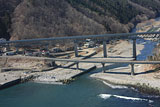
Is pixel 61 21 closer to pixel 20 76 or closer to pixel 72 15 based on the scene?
pixel 72 15

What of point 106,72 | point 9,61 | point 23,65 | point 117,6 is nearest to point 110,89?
point 106,72

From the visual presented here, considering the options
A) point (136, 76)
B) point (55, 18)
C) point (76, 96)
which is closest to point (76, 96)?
point (76, 96)

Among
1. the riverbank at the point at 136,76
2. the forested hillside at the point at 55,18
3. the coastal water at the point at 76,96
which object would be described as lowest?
the coastal water at the point at 76,96

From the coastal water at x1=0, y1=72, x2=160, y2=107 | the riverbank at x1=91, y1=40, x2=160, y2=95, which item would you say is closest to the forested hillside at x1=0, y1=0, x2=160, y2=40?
the riverbank at x1=91, y1=40, x2=160, y2=95

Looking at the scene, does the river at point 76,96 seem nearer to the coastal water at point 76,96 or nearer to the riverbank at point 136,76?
the coastal water at point 76,96

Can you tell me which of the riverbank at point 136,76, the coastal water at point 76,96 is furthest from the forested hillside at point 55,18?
the coastal water at point 76,96

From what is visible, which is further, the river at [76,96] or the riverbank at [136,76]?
the riverbank at [136,76]
